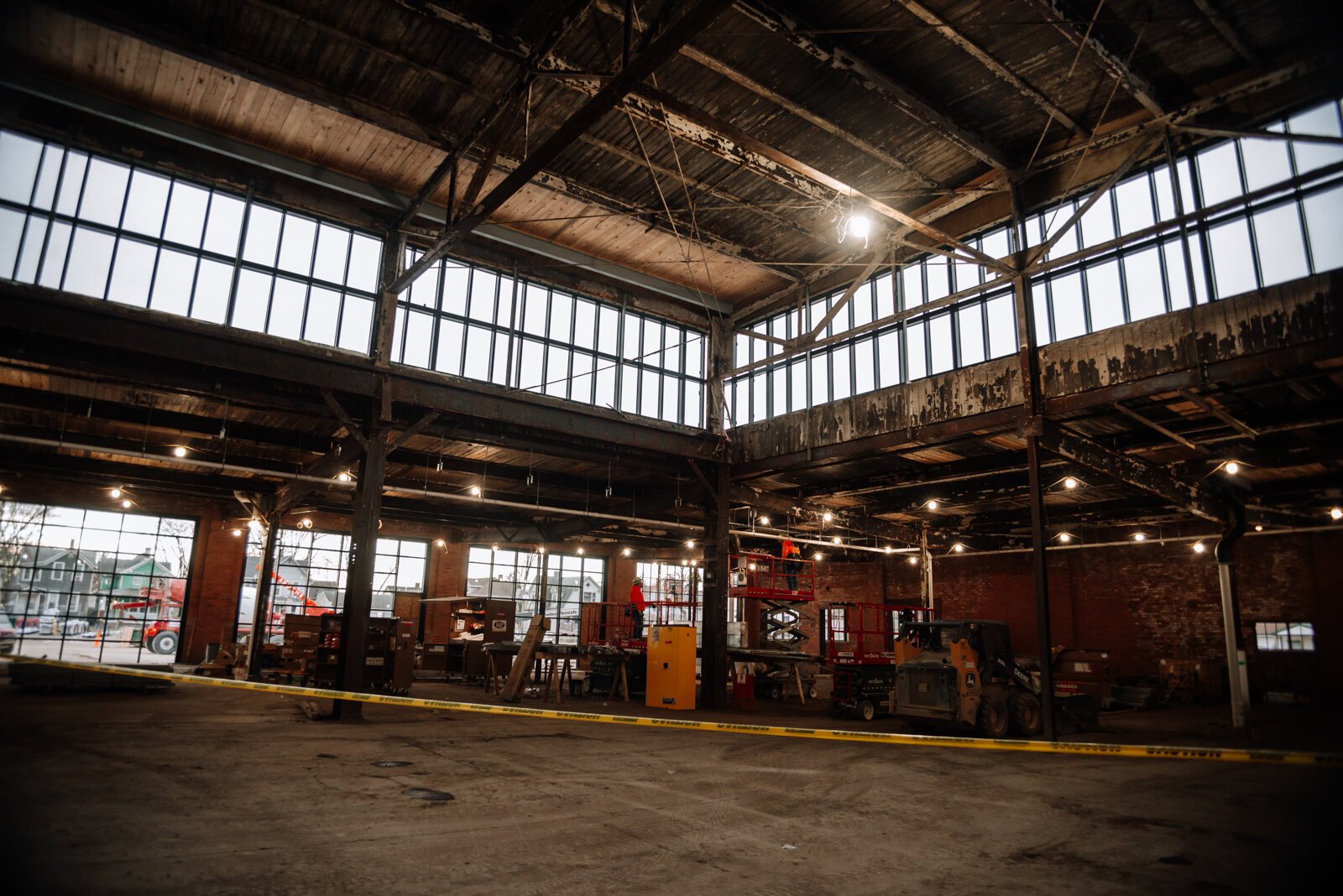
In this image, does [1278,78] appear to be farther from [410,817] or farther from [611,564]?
[611,564]

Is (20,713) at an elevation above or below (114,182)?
below

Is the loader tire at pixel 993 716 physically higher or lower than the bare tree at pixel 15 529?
lower

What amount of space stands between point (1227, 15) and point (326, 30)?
14.0 metres

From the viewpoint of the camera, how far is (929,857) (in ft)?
19.7

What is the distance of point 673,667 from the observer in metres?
17.8

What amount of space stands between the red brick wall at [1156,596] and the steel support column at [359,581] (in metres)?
23.6

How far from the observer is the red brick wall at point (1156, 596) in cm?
2267

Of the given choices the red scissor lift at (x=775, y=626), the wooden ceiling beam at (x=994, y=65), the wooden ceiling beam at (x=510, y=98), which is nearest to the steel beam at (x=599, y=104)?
the wooden ceiling beam at (x=510, y=98)

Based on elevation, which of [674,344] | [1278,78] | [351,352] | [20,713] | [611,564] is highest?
[1278,78]

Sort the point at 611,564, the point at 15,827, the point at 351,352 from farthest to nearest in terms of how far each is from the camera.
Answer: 1. the point at 611,564
2. the point at 351,352
3. the point at 15,827

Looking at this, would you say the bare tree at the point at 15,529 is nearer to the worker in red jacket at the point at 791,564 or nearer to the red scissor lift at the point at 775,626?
the red scissor lift at the point at 775,626

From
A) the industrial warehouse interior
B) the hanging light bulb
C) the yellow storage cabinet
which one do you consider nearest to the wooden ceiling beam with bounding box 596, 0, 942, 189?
the industrial warehouse interior

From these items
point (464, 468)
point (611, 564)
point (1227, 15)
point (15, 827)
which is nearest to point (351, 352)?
point (464, 468)

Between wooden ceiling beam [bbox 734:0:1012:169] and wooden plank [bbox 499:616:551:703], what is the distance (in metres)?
12.7
